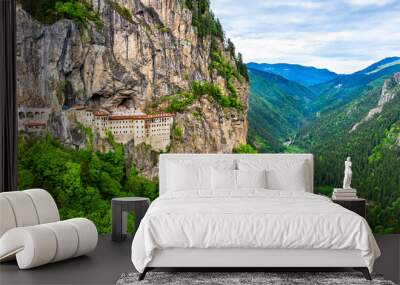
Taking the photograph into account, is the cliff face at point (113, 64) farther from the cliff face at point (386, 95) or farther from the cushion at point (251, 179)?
the cliff face at point (386, 95)

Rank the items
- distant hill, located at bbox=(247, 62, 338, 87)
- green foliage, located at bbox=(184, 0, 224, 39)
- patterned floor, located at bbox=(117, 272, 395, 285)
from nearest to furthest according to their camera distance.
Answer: patterned floor, located at bbox=(117, 272, 395, 285), green foliage, located at bbox=(184, 0, 224, 39), distant hill, located at bbox=(247, 62, 338, 87)

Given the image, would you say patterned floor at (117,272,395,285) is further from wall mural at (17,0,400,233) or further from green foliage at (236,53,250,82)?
green foliage at (236,53,250,82)

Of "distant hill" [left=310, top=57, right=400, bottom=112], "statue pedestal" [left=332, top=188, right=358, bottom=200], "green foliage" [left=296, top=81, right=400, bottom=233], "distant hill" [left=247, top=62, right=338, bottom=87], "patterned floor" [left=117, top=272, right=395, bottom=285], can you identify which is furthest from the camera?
"distant hill" [left=247, top=62, right=338, bottom=87]

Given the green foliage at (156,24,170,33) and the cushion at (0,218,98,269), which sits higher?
the green foliage at (156,24,170,33)

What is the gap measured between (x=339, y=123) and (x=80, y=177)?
338cm

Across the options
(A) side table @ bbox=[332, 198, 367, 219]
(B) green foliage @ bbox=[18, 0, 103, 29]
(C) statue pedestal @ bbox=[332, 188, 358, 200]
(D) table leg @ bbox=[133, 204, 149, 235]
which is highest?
(B) green foliage @ bbox=[18, 0, 103, 29]

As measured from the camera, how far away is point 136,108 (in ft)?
27.2

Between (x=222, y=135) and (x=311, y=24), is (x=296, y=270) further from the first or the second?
(x=311, y=24)

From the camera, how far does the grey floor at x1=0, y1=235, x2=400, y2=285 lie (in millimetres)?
5148

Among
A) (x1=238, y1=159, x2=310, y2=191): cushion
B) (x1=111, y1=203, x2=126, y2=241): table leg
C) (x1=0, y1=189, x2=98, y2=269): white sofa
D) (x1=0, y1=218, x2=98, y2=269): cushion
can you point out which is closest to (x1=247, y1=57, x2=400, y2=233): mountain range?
(x1=238, y1=159, x2=310, y2=191): cushion

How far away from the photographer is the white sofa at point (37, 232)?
17.9 feet

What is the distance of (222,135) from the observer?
8469mm

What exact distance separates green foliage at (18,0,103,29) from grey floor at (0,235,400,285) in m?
3.10

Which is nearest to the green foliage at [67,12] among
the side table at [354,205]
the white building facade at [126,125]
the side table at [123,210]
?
the white building facade at [126,125]
